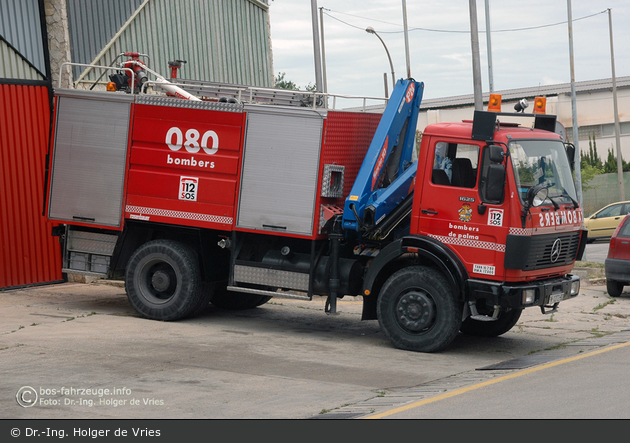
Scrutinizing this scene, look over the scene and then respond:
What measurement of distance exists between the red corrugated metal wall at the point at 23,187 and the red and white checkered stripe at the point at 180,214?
11.5ft

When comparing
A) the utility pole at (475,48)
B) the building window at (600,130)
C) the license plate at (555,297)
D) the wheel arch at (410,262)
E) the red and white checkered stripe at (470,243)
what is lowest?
the license plate at (555,297)

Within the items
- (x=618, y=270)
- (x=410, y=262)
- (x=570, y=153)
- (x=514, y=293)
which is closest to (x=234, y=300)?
(x=410, y=262)

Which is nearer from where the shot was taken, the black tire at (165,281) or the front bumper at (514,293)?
the front bumper at (514,293)

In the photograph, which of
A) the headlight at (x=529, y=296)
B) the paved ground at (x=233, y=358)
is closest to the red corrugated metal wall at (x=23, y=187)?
the paved ground at (x=233, y=358)

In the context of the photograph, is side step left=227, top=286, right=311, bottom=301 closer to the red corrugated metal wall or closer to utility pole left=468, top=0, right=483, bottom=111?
the red corrugated metal wall

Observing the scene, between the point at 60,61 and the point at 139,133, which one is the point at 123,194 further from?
the point at 60,61

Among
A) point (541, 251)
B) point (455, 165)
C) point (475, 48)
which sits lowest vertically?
point (541, 251)

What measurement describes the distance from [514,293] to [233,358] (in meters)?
3.35

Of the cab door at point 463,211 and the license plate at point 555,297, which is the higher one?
the cab door at point 463,211

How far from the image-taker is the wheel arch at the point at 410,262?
9734mm

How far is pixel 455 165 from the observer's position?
32.2 ft

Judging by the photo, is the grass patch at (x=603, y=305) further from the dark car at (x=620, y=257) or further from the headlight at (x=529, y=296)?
the headlight at (x=529, y=296)

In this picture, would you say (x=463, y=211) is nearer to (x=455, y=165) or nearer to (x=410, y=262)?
(x=455, y=165)

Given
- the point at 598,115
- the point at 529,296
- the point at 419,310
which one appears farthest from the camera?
the point at 598,115
